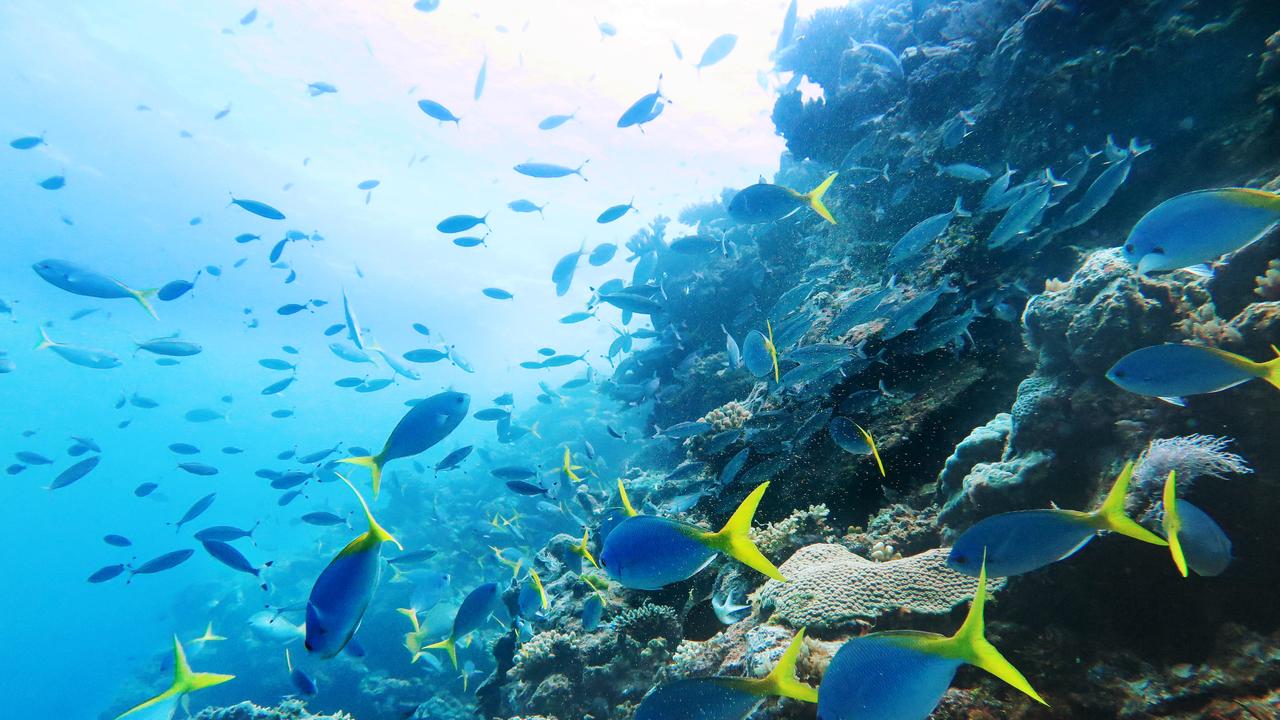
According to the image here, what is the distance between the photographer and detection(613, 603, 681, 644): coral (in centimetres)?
411

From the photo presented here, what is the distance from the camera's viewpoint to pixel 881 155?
724 cm

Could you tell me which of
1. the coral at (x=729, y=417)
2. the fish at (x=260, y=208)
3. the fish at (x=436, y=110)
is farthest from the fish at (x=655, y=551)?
the fish at (x=260, y=208)

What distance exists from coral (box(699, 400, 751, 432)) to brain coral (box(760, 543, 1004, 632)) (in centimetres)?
280

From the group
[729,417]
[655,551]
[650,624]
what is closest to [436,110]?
[729,417]

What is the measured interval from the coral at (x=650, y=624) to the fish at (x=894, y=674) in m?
2.98

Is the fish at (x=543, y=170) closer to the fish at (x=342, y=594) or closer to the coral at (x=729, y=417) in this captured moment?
the coral at (x=729, y=417)

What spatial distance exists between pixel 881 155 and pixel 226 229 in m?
33.1

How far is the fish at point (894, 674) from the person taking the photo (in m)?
1.32

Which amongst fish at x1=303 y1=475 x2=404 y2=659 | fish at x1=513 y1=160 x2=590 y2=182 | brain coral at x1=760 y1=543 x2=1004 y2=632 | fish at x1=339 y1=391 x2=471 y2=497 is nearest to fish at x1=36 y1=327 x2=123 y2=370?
fish at x1=513 y1=160 x2=590 y2=182

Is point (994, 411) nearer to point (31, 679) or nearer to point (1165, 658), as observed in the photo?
point (1165, 658)

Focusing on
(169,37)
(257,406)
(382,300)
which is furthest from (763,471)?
(257,406)

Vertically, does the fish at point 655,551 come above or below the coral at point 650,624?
above

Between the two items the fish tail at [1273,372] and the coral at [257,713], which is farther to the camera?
the coral at [257,713]

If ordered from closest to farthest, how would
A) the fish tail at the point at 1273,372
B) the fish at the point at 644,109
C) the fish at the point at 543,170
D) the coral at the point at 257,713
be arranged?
the fish tail at the point at 1273,372, the coral at the point at 257,713, the fish at the point at 644,109, the fish at the point at 543,170
